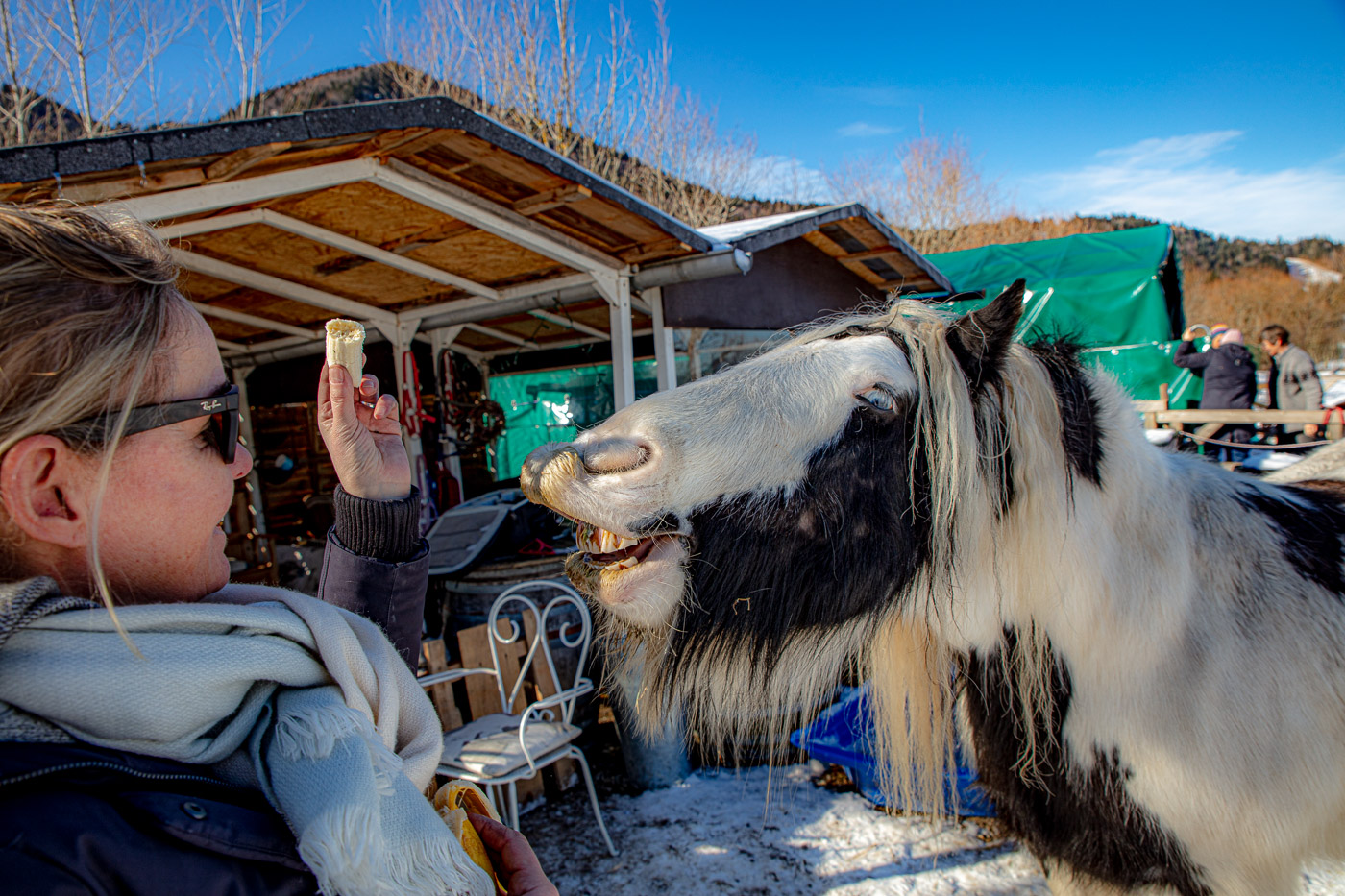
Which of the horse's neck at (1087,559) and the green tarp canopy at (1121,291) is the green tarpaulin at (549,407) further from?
the horse's neck at (1087,559)

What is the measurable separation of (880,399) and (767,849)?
2.62m

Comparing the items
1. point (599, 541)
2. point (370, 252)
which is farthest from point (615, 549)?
point (370, 252)

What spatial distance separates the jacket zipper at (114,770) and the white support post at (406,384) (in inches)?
225

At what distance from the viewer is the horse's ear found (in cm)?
121

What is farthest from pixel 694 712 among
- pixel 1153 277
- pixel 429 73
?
pixel 429 73

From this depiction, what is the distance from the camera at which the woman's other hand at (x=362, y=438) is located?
3.78 ft

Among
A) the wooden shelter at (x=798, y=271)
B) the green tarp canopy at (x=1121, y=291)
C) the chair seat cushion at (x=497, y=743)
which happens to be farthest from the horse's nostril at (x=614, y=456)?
the green tarp canopy at (x=1121, y=291)

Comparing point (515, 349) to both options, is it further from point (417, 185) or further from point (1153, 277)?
point (1153, 277)

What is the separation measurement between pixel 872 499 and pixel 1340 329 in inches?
1383

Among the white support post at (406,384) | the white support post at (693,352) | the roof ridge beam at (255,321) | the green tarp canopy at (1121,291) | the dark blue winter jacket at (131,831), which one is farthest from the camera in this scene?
the green tarp canopy at (1121,291)

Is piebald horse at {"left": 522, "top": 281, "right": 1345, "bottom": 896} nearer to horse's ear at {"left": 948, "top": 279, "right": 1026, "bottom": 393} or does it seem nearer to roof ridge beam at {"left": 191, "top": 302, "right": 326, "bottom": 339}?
horse's ear at {"left": 948, "top": 279, "right": 1026, "bottom": 393}

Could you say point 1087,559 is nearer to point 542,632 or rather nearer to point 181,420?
point 181,420

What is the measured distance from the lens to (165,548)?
0.78 m

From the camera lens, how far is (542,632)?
3.46 m
